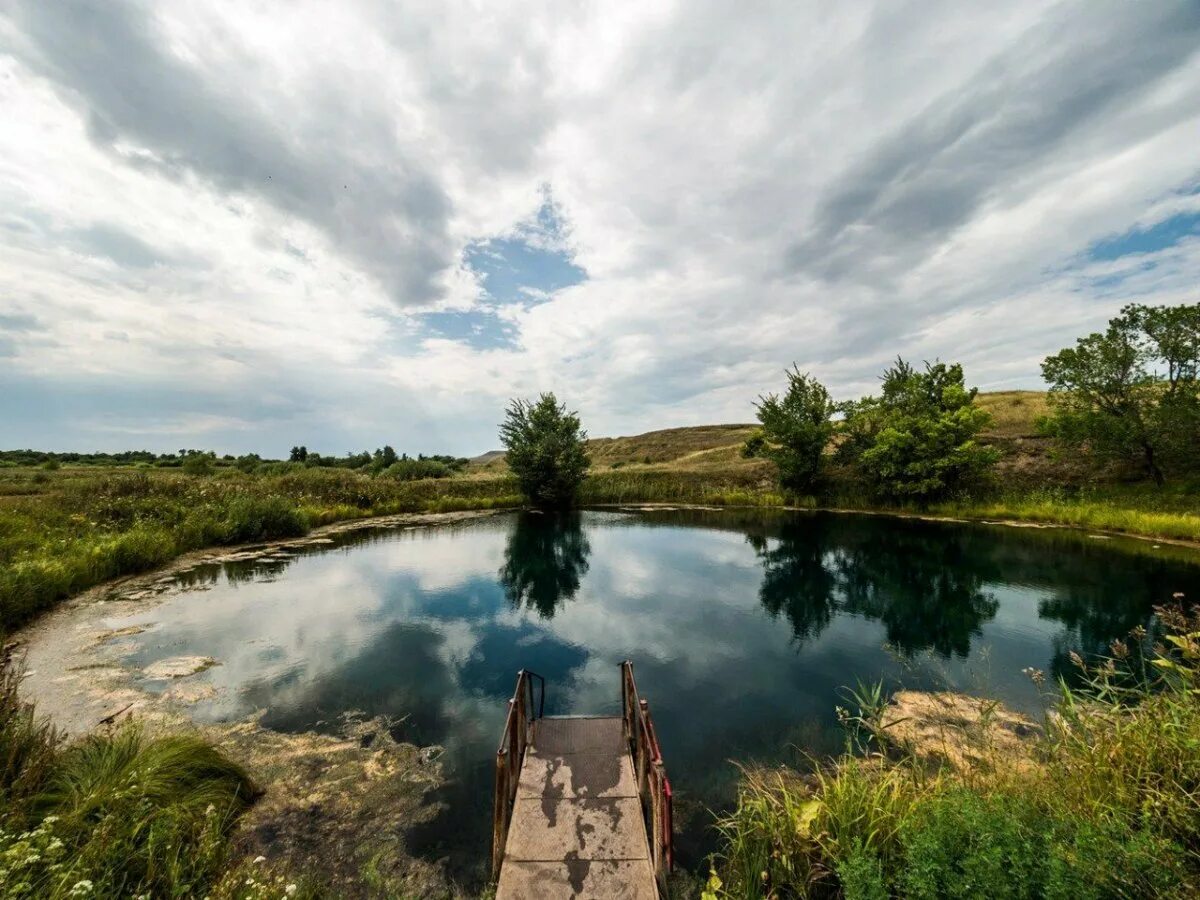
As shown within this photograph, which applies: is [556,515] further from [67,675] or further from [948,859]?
[948,859]

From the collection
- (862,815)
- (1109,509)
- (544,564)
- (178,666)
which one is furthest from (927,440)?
(178,666)

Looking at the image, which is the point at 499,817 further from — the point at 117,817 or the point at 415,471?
the point at 415,471

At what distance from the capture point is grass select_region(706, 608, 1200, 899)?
2861 mm

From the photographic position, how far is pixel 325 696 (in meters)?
9.24

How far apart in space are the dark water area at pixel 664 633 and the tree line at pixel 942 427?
8534 mm

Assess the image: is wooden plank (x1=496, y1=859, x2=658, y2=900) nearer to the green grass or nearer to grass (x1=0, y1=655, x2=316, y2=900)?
grass (x1=0, y1=655, x2=316, y2=900)

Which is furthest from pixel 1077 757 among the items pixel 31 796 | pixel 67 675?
pixel 67 675

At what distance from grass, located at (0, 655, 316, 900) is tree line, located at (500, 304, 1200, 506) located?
3165 cm

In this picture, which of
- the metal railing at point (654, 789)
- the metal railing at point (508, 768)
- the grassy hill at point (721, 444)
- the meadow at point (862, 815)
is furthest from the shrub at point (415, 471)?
the metal railing at point (654, 789)

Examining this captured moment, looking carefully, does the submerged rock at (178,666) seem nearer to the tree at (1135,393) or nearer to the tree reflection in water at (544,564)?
the tree reflection in water at (544,564)

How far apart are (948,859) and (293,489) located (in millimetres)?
34480

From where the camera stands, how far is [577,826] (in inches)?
205

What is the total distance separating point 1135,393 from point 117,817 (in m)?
39.9

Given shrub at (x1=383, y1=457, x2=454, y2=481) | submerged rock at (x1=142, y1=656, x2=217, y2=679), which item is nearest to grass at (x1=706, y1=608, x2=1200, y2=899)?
submerged rock at (x1=142, y1=656, x2=217, y2=679)
